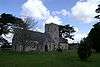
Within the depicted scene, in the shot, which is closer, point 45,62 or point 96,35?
point 45,62

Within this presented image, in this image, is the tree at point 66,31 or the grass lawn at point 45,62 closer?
the grass lawn at point 45,62

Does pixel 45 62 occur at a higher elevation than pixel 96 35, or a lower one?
lower

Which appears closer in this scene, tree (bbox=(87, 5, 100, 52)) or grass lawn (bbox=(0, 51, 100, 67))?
grass lawn (bbox=(0, 51, 100, 67))

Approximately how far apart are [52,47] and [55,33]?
23.1 feet

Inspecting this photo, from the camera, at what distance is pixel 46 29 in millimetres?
104625

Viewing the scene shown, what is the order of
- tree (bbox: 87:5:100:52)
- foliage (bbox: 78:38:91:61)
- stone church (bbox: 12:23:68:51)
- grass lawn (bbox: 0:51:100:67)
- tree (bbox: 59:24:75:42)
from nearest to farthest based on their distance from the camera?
1. grass lawn (bbox: 0:51:100:67)
2. foliage (bbox: 78:38:91:61)
3. tree (bbox: 87:5:100:52)
4. stone church (bbox: 12:23:68:51)
5. tree (bbox: 59:24:75:42)

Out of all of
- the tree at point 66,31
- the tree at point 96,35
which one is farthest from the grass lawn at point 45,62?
the tree at point 66,31

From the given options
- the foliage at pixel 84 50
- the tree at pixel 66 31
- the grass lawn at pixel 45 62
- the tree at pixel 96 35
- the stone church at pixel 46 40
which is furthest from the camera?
the tree at pixel 66 31

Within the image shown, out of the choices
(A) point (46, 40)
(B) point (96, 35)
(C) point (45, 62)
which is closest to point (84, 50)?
(C) point (45, 62)

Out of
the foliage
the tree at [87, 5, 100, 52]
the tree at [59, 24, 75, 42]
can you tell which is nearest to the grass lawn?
the foliage

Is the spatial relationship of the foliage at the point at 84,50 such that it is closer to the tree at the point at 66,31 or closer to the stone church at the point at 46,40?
the stone church at the point at 46,40

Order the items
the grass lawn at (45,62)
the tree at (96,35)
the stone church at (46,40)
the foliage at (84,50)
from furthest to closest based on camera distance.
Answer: the stone church at (46,40)
the tree at (96,35)
the foliage at (84,50)
the grass lawn at (45,62)

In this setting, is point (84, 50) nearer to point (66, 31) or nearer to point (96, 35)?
point (96, 35)

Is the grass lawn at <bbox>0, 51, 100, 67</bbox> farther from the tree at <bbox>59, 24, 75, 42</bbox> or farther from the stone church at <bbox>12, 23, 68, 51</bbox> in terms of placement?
the tree at <bbox>59, 24, 75, 42</bbox>
